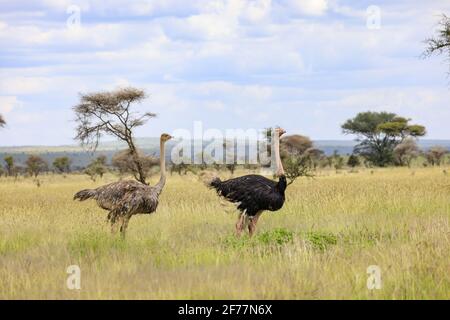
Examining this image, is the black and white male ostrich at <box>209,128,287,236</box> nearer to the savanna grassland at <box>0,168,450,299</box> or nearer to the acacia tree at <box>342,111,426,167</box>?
the savanna grassland at <box>0,168,450,299</box>

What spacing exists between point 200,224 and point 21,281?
18.8 ft

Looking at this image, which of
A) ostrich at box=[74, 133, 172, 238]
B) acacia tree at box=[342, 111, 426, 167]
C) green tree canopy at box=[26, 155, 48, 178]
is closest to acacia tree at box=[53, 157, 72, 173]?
green tree canopy at box=[26, 155, 48, 178]

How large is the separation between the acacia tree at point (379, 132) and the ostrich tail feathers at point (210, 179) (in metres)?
49.0

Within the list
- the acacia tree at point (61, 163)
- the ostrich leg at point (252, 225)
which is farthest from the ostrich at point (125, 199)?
the acacia tree at point (61, 163)

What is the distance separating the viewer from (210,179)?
12273mm

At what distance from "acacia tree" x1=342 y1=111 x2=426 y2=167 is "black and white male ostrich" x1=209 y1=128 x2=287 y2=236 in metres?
49.7

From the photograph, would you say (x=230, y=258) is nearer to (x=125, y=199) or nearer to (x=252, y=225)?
(x=252, y=225)

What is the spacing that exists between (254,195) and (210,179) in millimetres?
1358

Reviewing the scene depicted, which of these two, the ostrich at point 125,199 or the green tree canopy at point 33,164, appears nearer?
the ostrich at point 125,199

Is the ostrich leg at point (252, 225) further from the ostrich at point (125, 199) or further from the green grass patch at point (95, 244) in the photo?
the green grass patch at point (95, 244)

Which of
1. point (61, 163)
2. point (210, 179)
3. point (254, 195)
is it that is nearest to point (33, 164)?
point (61, 163)

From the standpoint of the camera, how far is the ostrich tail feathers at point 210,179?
12172 mm

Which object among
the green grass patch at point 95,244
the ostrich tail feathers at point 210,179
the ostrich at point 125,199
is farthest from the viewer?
the ostrich tail feathers at point 210,179
